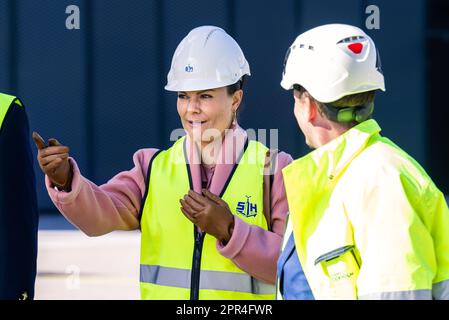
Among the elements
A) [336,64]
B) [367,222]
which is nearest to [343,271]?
[367,222]

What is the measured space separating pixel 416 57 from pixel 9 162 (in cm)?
412

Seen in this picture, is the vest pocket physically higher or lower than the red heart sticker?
lower

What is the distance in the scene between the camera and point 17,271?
103 inches

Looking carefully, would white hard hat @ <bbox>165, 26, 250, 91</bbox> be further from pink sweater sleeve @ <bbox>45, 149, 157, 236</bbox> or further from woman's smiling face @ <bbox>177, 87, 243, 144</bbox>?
pink sweater sleeve @ <bbox>45, 149, 157, 236</bbox>

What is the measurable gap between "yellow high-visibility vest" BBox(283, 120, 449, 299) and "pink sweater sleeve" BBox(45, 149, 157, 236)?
2.41 ft

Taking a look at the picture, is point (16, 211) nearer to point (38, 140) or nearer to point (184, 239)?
point (38, 140)

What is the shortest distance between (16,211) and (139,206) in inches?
17.4

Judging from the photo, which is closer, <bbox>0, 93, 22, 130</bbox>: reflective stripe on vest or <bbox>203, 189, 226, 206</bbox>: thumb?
<bbox>0, 93, 22, 130</bbox>: reflective stripe on vest

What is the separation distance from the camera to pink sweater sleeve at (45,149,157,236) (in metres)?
2.81

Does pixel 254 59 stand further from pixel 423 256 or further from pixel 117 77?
pixel 423 256

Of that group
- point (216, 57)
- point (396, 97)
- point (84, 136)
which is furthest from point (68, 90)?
point (216, 57)

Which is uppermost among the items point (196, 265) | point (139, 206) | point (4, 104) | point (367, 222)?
point (4, 104)

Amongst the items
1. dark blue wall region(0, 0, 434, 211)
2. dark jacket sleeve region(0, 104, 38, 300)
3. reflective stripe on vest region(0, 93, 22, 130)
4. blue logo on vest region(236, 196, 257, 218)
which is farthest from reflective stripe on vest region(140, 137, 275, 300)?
dark blue wall region(0, 0, 434, 211)

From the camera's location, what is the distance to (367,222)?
2068 mm
